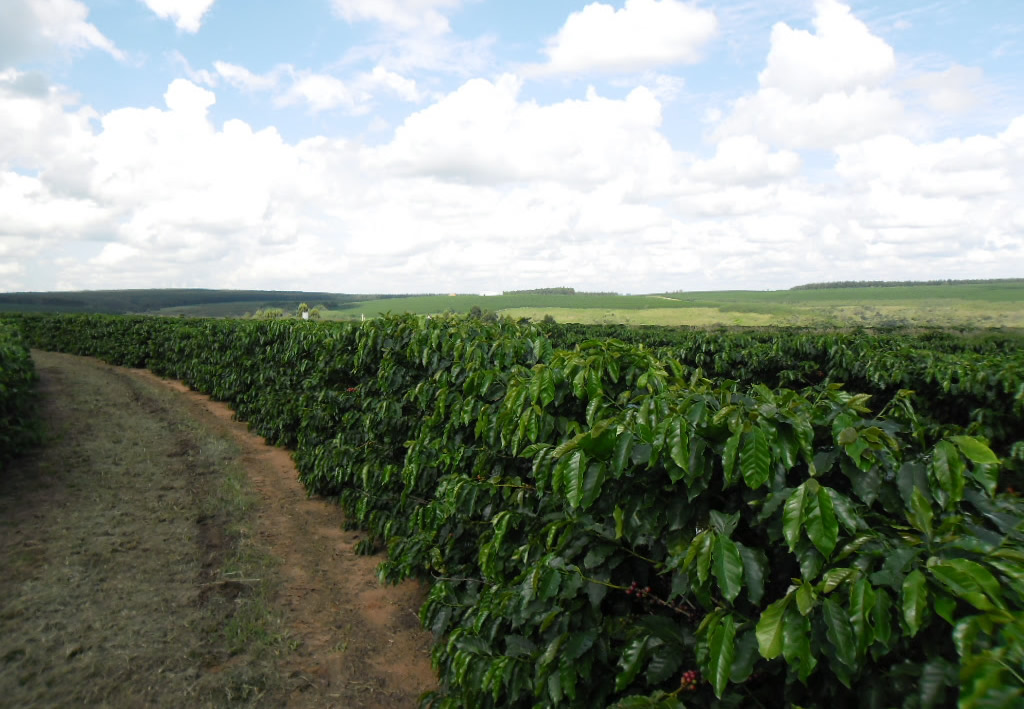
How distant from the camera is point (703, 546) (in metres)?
1.95

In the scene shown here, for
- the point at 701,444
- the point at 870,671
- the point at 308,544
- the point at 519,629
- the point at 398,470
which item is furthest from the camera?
the point at 308,544

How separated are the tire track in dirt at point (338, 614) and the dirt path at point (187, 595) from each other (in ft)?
0.04

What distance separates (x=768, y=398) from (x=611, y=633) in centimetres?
113

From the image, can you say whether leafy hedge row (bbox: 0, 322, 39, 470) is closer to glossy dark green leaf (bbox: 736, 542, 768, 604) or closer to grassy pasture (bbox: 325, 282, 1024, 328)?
glossy dark green leaf (bbox: 736, 542, 768, 604)

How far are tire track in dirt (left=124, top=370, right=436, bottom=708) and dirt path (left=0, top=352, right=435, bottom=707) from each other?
13 mm

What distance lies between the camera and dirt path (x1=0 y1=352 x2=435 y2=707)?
3.85 m

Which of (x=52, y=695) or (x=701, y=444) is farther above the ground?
(x=701, y=444)

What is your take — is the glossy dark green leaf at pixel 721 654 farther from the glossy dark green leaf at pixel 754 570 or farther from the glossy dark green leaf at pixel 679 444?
the glossy dark green leaf at pixel 679 444

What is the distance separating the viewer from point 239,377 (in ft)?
40.1

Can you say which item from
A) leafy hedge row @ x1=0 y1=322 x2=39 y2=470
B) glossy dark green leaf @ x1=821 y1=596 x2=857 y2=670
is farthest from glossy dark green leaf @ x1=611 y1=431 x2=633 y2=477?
leafy hedge row @ x1=0 y1=322 x2=39 y2=470

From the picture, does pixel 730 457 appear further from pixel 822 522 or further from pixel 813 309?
pixel 813 309

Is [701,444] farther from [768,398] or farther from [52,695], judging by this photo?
[52,695]

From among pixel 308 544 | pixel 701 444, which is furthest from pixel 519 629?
pixel 308 544

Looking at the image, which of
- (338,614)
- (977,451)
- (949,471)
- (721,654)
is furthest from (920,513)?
(338,614)
